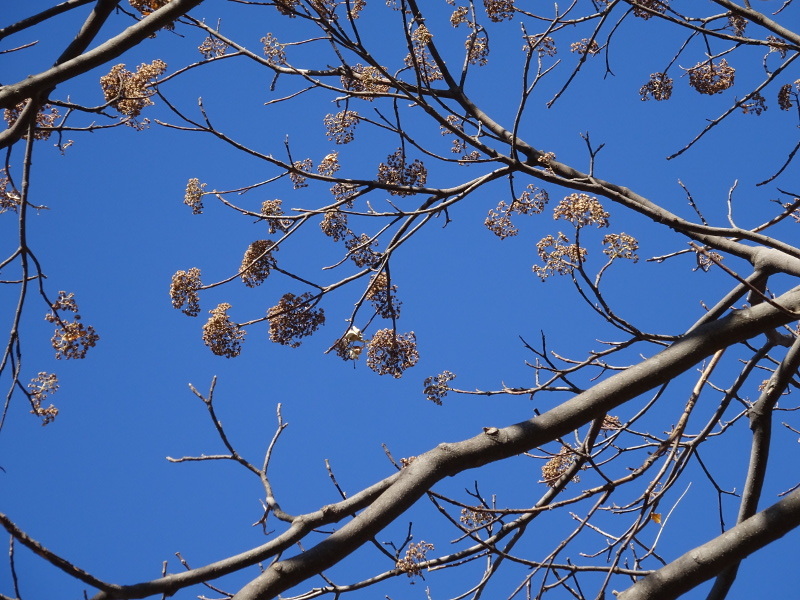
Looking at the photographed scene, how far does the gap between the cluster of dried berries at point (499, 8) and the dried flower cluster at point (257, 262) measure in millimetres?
2059

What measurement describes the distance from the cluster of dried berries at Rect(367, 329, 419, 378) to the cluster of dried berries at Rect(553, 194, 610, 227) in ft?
4.92

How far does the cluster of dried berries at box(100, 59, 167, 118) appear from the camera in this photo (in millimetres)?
3703

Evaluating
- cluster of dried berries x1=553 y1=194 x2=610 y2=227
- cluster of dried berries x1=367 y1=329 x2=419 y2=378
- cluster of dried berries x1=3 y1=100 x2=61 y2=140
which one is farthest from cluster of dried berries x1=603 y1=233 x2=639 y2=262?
cluster of dried berries x1=3 y1=100 x2=61 y2=140

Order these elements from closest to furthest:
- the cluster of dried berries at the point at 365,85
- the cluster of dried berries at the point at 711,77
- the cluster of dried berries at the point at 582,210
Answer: the cluster of dried berries at the point at 582,210 < the cluster of dried berries at the point at 365,85 < the cluster of dried berries at the point at 711,77

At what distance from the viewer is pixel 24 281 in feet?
11.3

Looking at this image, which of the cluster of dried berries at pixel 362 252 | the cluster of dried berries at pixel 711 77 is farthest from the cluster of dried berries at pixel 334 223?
the cluster of dried berries at pixel 711 77

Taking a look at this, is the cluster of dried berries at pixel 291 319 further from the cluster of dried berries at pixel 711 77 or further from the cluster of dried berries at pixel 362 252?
the cluster of dried berries at pixel 711 77

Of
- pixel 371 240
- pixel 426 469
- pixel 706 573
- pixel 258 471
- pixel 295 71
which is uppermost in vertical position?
pixel 295 71

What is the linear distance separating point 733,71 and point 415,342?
10.5 ft

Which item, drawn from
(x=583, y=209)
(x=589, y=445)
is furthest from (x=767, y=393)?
(x=583, y=209)

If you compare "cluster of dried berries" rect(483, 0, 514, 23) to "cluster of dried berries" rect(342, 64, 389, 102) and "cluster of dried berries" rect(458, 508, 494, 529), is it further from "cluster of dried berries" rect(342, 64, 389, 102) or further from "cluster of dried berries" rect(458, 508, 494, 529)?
"cluster of dried berries" rect(458, 508, 494, 529)

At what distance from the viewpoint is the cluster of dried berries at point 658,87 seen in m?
5.65

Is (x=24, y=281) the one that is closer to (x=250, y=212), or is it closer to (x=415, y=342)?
(x=250, y=212)

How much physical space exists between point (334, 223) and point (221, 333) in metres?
0.92
